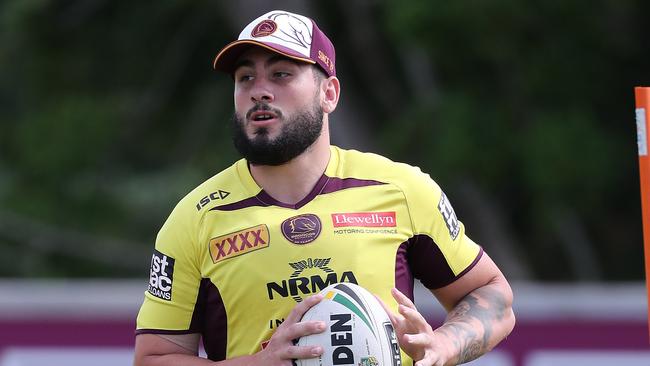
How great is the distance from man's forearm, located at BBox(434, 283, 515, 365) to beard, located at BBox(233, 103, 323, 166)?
774 mm

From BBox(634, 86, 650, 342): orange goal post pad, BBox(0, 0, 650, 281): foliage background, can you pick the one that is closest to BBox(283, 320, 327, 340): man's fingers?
BBox(634, 86, 650, 342): orange goal post pad

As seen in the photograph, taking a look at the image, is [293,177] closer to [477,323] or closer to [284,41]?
[284,41]

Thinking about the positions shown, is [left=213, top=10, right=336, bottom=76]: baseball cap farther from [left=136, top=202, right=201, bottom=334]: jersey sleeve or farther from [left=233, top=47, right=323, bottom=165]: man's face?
[left=136, top=202, right=201, bottom=334]: jersey sleeve

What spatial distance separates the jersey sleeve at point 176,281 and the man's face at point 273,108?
344 mm

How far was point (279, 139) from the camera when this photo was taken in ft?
14.8

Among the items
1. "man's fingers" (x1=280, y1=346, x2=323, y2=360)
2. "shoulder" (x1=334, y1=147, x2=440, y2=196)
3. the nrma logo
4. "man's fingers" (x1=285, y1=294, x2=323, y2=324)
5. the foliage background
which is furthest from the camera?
the foliage background

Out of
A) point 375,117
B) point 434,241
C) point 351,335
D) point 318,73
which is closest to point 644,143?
point 434,241

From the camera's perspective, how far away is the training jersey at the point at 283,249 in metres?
4.46

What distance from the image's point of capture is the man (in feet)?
14.7

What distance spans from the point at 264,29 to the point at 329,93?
13.5 inches

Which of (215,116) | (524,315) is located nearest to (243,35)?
(524,315)

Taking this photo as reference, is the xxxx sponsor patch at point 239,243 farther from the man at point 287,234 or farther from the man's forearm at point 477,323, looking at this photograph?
the man's forearm at point 477,323

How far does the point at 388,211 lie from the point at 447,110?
32.3ft

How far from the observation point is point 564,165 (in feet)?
44.4
